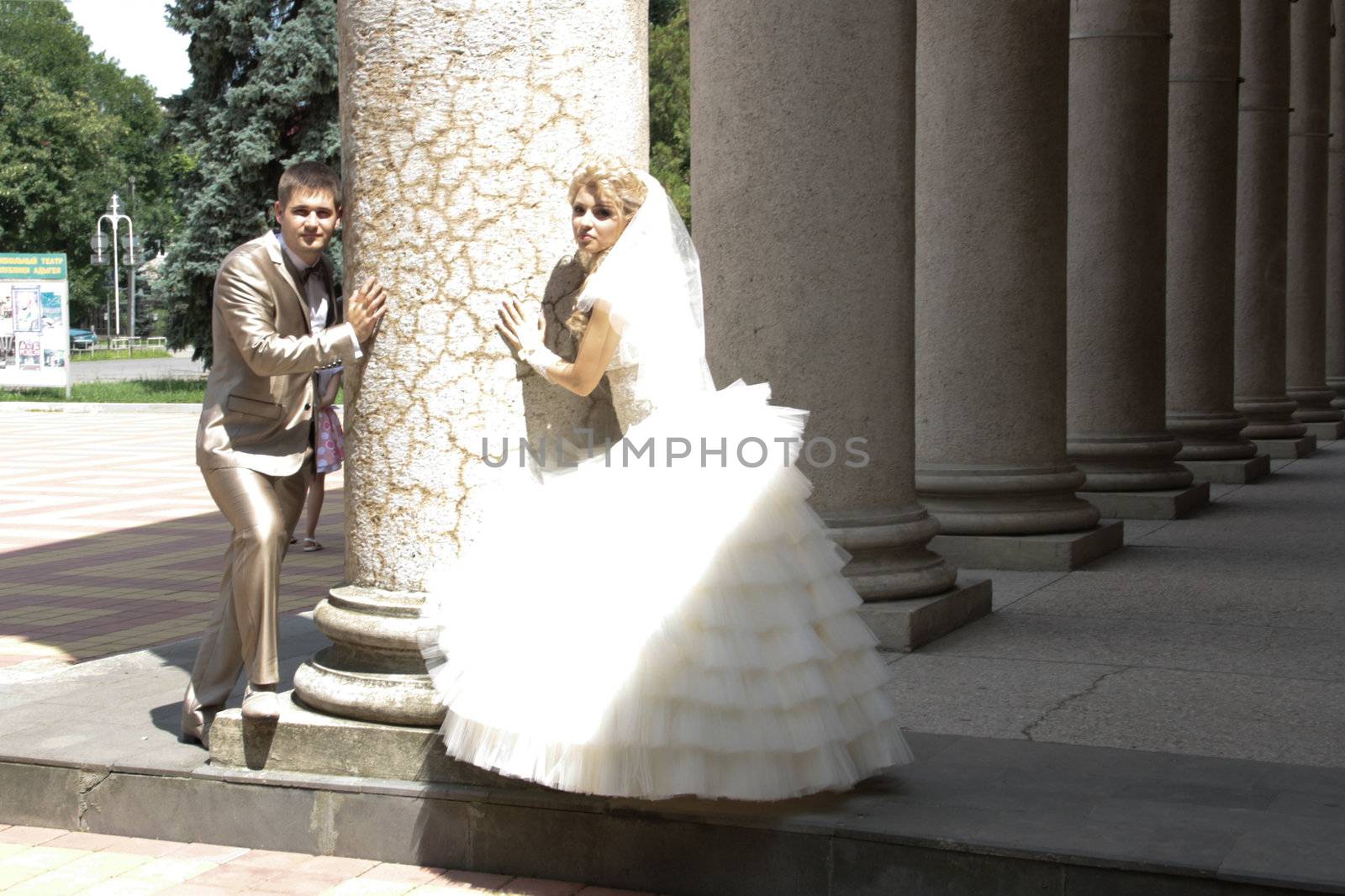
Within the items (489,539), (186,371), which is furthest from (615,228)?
(186,371)

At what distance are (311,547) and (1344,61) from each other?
62.0 ft

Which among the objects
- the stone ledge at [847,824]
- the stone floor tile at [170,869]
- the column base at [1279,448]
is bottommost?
the stone floor tile at [170,869]

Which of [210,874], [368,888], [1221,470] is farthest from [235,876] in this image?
[1221,470]

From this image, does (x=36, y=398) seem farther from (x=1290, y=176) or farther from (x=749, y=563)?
(x=749, y=563)

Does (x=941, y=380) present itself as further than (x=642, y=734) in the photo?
Yes

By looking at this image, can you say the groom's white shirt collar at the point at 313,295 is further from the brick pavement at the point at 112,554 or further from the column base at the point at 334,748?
the brick pavement at the point at 112,554

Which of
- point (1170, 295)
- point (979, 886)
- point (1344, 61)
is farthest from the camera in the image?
point (1344, 61)

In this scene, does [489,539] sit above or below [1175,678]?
above

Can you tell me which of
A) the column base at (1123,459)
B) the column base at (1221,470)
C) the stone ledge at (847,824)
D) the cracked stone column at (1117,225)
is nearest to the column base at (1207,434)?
the column base at (1221,470)

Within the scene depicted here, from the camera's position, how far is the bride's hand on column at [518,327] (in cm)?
477

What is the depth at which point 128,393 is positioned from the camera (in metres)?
37.8

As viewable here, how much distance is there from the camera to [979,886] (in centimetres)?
400

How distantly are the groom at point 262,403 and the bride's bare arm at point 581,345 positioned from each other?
55cm

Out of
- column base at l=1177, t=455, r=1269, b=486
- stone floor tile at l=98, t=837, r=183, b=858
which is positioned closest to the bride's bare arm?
stone floor tile at l=98, t=837, r=183, b=858
